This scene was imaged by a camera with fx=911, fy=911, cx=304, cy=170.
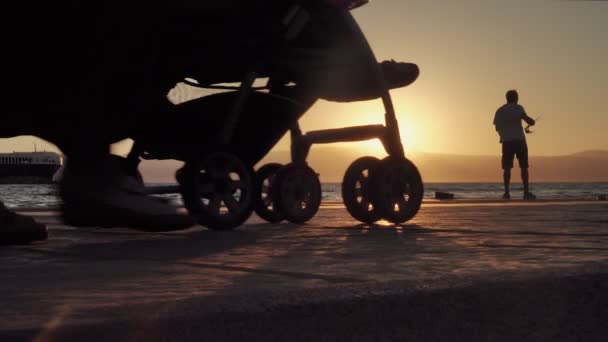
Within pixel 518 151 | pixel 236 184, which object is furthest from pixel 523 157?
pixel 236 184

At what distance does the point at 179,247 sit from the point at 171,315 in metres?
2.53

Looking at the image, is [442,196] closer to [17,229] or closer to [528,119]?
[528,119]

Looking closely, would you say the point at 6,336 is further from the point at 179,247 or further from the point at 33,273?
the point at 179,247

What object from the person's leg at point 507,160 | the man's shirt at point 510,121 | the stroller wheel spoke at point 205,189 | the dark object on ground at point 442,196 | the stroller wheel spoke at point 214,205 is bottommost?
the dark object on ground at point 442,196

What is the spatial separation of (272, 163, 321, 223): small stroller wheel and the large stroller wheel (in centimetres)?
81

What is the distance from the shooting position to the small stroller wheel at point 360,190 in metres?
6.66

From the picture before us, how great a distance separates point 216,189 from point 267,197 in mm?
1508

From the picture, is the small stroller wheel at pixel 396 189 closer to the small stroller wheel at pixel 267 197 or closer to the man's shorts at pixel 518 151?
the small stroller wheel at pixel 267 197

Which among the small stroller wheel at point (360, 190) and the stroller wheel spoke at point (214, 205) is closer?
the stroller wheel spoke at point (214, 205)

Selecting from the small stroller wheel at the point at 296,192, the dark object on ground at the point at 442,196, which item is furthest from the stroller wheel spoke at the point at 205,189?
the dark object on ground at the point at 442,196

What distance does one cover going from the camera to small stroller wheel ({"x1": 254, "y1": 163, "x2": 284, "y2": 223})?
22.0ft

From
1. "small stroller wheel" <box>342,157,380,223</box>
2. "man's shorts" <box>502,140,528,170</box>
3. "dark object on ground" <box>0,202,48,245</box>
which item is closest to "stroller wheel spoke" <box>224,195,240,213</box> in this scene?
"small stroller wheel" <box>342,157,380,223</box>

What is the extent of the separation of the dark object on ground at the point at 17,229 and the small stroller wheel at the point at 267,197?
2571mm

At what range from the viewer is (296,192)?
6688 mm
